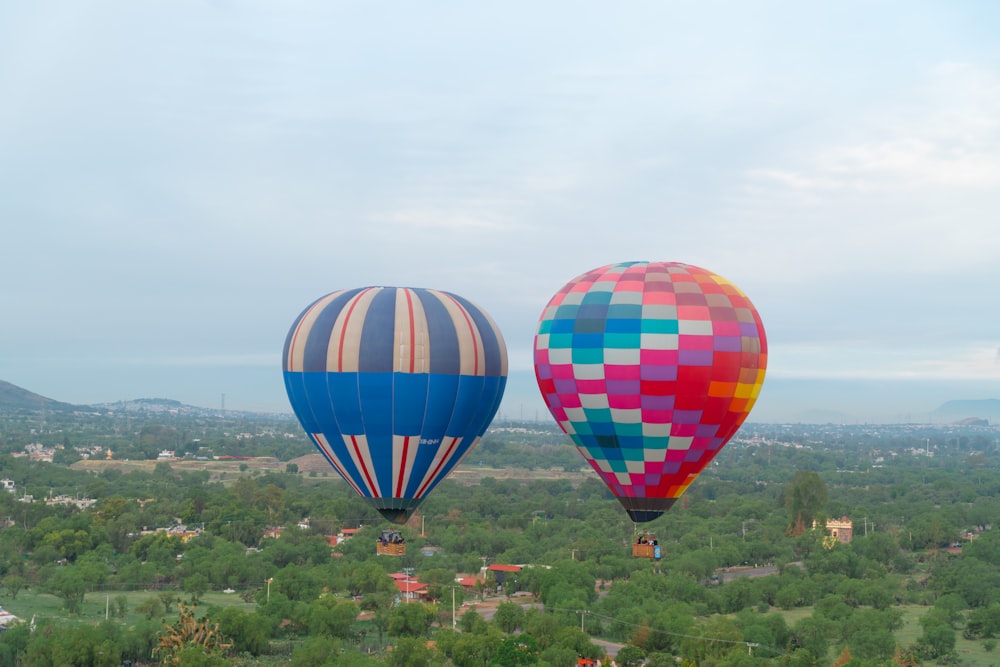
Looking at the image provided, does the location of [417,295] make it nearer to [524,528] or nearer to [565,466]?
[524,528]

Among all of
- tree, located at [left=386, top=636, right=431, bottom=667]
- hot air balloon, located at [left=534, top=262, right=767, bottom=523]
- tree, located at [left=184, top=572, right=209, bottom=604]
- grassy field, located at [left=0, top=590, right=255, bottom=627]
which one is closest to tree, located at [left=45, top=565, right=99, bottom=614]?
grassy field, located at [left=0, top=590, right=255, bottom=627]

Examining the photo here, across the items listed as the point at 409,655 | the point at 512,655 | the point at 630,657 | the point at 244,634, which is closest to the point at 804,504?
the point at 630,657

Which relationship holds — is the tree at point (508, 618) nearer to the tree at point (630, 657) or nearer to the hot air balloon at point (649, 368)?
the tree at point (630, 657)

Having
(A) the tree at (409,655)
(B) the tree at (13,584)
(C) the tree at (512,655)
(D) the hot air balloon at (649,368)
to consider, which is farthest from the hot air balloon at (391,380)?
(B) the tree at (13,584)

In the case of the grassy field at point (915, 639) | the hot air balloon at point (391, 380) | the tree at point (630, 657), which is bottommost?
the grassy field at point (915, 639)

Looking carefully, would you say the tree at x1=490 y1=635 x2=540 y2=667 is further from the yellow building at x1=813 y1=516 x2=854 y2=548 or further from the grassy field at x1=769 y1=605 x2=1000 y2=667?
the yellow building at x1=813 y1=516 x2=854 y2=548

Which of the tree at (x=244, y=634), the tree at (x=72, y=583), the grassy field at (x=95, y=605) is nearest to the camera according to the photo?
the tree at (x=244, y=634)

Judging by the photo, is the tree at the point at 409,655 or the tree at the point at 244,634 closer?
the tree at the point at 409,655
